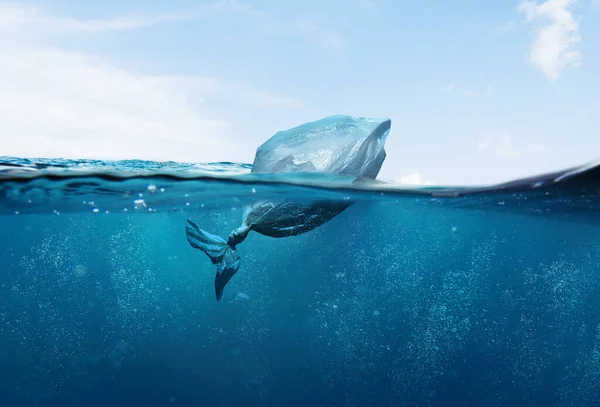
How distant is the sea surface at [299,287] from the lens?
12.5 meters

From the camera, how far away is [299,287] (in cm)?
3086

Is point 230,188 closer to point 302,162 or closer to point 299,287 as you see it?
point 302,162

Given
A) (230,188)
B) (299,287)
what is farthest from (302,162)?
(299,287)

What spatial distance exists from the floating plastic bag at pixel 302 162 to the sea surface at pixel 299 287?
65 centimetres

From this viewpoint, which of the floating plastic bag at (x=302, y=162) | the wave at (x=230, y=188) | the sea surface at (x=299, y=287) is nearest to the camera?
the floating plastic bag at (x=302, y=162)

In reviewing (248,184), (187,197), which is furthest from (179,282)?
(248,184)

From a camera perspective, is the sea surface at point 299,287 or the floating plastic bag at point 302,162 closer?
the floating plastic bag at point 302,162

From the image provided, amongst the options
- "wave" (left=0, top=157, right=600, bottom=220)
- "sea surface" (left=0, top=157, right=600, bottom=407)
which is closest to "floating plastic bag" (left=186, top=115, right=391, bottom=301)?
"wave" (left=0, top=157, right=600, bottom=220)

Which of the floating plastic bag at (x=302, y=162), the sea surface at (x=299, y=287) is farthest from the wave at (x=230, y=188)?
the floating plastic bag at (x=302, y=162)

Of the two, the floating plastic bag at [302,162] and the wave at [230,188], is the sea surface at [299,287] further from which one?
the floating plastic bag at [302,162]

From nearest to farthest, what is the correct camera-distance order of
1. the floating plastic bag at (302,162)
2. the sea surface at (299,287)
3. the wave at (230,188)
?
1. the floating plastic bag at (302,162)
2. the wave at (230,188)
3. the sea surface at (299,287)

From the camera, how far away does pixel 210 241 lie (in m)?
8.41

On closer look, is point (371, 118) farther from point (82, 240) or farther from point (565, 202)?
point (82, 240)

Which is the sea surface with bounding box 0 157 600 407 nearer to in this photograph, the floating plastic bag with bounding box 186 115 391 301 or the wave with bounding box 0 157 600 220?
the wave with bounding box 0 157 600 220
